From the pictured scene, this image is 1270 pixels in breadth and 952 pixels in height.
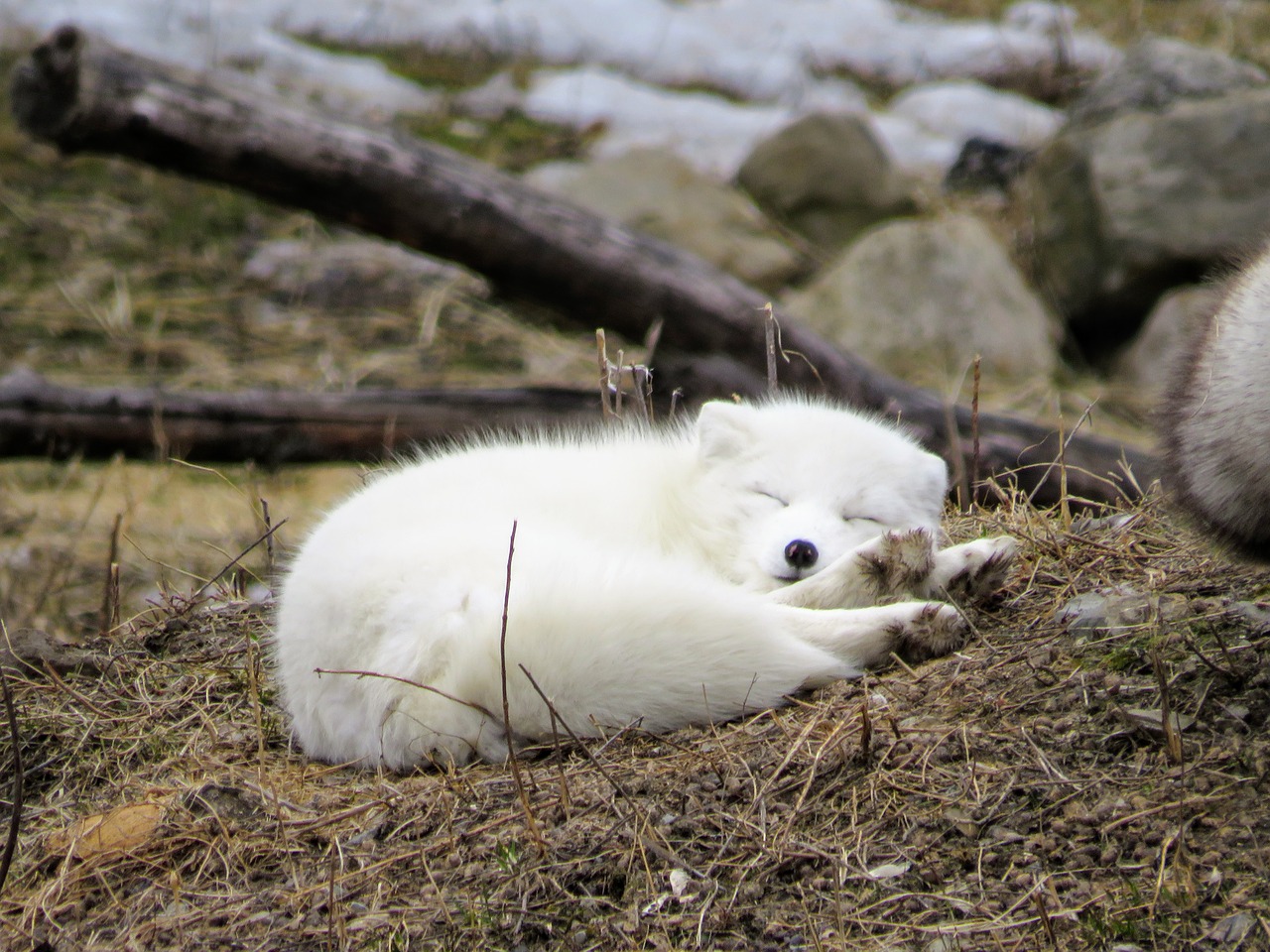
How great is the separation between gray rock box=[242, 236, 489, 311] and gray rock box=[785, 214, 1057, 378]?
81.9 inches

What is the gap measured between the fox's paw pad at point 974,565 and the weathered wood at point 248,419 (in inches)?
90.4

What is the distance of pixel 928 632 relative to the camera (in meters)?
2.38

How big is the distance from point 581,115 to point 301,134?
535cm

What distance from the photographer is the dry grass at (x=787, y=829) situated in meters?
1.72

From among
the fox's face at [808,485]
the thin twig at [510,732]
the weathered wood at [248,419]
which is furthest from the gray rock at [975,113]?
the thin twig at [510,732]

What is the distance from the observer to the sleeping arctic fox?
7.06ft

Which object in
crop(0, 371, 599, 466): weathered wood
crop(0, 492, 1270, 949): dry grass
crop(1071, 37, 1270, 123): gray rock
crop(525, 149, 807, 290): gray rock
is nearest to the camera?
crop(0, 492, 1270, 949): dry grass

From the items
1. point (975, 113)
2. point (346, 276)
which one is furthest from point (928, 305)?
point (975, 113)

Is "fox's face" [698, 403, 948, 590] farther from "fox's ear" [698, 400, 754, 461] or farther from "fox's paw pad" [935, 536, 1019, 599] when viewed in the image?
"fox's paw pad" [935, 536, 1019, 599]

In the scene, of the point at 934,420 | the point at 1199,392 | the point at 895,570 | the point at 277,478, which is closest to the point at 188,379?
the point at 277,478

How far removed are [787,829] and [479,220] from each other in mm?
3123

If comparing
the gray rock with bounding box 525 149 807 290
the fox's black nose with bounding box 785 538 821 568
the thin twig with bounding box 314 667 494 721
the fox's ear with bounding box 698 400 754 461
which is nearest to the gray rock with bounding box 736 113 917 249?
the gray rock with bounding box 525 149 807 290

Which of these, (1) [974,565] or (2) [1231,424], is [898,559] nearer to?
(1) [974,565]

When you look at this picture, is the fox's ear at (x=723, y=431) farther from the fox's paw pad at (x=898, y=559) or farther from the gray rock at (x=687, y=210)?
the gray rock at (x=687, y=210)
